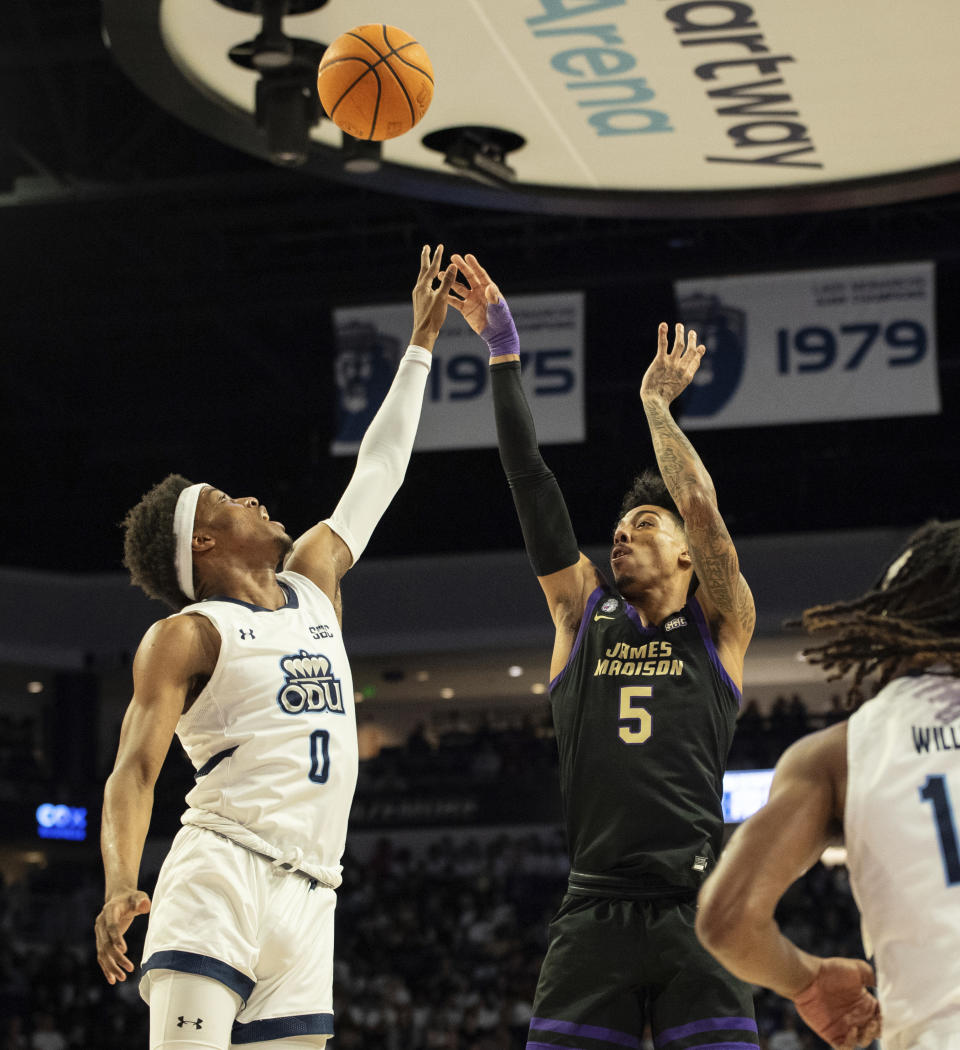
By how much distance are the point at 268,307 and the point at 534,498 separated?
12.2 metres

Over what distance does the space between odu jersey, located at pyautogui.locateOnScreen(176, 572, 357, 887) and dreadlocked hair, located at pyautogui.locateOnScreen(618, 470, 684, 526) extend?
49.9 inches

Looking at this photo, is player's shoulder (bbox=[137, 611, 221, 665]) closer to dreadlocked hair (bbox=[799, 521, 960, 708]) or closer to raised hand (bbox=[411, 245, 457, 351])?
raised hand (bbox=[411, 245, 457, 351])

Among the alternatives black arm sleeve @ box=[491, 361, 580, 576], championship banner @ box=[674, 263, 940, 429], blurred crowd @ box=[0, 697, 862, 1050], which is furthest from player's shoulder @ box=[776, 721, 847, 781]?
blurred crowd @ box=[0, 697, 862, 1050]

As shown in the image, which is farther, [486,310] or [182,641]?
[486,310]

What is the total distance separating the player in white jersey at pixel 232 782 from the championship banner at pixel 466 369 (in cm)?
827

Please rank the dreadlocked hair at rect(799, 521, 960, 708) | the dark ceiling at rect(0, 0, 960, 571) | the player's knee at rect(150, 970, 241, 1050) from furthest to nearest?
the dark ceiling at rect(0, 0, 960, 571), the player's knee at rect(150, 970, 241, 1050), the dreadlocked hair at rect(799, 521, 960, 708)

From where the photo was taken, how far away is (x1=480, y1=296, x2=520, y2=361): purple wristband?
5180 mm

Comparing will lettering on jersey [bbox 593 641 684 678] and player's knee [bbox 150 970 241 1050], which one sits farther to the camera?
will lettering on jersey [bbox 593 641 684 678]

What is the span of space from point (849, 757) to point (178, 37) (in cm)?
612

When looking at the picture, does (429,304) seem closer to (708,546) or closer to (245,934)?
(708,546)

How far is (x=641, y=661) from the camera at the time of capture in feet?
14.9

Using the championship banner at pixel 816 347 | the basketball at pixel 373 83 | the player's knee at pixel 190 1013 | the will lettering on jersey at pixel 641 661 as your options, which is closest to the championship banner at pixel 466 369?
the championship banner at pixel 816 347

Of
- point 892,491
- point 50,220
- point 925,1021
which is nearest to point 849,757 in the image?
point 925,1021

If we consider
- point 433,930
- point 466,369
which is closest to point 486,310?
point 466,369
